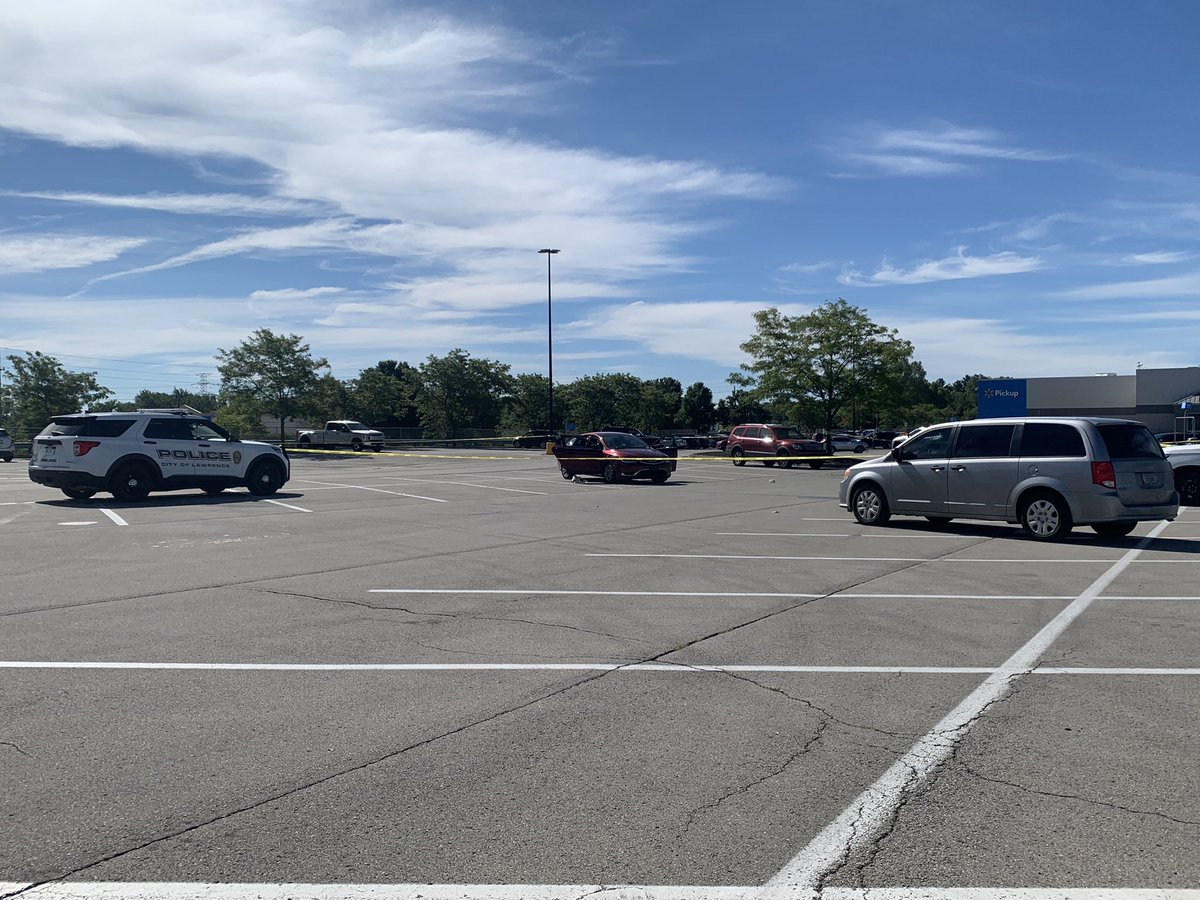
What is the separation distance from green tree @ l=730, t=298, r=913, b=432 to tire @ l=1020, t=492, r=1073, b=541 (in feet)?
126

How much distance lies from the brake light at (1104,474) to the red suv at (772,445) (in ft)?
80.5

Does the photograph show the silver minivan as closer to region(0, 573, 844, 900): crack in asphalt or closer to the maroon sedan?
region(0, 573, 844, 900): crack in asphalt

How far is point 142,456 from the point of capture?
20828mm

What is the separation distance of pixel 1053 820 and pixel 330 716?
3.65 meters

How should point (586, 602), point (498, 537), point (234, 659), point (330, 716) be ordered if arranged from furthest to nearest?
point (498, 537) < point (586, 602) < point (234, 659) < point (330, 716)

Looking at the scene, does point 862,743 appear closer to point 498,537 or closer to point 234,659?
point 234,659

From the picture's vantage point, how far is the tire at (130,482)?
20.5 metres

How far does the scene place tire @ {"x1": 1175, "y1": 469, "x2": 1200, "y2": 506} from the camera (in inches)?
800

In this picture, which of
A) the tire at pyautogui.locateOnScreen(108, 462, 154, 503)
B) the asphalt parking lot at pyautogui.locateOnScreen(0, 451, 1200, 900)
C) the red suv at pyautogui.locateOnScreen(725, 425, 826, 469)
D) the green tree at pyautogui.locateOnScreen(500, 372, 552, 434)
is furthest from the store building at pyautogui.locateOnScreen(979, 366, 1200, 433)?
the asphalt parking lot at pyautogui.locateOnScreen(0, 451, 1200, 900)

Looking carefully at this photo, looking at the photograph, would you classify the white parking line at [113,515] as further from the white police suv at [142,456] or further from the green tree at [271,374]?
the green tree at [271,374]

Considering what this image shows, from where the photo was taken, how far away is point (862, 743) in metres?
5.10

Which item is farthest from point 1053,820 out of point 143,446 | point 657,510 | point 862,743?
point 143,446

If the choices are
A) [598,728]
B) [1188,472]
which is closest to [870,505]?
[1188,472]

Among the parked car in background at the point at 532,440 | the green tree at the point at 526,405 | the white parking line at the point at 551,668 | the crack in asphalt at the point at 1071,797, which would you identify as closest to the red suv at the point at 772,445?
the parked car in background at the point at 532,440
